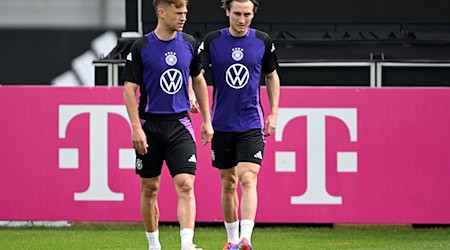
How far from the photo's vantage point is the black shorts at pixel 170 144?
33.2 feet

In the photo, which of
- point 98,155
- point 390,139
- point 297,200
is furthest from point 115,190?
point 390,139

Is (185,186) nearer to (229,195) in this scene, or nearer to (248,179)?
(248,179)

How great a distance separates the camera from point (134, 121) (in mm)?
10000

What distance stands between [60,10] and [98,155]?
15.1 ft

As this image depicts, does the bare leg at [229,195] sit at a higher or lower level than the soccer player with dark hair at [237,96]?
lower

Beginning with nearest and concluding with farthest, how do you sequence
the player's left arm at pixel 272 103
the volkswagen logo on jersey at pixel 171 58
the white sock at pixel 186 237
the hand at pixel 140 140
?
the white sock at pixel 186 237, the hand at pixel 140 140, the volkswagen logo on jersey at pixel 171 58, the player's left arm at pixel 272 103

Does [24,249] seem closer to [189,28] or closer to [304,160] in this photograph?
[304,160]

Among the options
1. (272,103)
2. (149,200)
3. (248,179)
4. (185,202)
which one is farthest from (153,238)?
(272,103)

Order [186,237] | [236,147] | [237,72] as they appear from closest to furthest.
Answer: [186,237], [237,72], [236,147]

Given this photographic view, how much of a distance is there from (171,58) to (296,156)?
14.1ft

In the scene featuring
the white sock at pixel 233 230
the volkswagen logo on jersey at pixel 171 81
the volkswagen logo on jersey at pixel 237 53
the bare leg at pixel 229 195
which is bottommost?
the white sock at pixel 233 230

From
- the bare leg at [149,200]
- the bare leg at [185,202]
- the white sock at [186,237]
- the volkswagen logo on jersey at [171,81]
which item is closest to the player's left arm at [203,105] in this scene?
the volkswagen logo on jersey at [171,81]

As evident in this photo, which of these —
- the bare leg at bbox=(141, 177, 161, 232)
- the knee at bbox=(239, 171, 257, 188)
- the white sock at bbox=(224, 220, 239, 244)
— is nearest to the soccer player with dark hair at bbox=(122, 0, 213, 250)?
the bare leg at bbox=(141, 177, 161, 232)

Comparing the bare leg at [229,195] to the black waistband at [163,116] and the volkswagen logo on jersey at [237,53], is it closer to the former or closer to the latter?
the volkswagen logo on jersey at [237,53]
